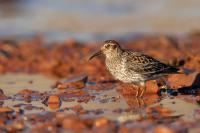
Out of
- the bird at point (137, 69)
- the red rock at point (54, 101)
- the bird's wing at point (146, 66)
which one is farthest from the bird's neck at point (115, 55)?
the red rock at point (54, 101)

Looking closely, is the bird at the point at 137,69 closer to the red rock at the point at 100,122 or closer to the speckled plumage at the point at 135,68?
the speckled plumage at the point at 135,68

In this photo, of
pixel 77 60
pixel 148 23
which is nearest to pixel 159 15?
pixel 148 23

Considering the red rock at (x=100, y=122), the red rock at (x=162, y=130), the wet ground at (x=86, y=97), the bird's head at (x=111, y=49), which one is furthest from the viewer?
the bird's head at (x=111, y=49)

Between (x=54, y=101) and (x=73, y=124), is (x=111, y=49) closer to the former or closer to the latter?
(x=54, y=101)

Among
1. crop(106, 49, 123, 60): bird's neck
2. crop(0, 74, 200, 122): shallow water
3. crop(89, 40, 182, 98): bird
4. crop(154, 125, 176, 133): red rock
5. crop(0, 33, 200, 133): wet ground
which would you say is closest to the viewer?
crop(154, 125, 176, 133): red rock

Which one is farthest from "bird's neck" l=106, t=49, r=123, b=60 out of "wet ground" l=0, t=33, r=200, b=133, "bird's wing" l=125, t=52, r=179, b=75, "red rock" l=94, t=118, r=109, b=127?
"red rock" l=94, t=118, r=109, b=127

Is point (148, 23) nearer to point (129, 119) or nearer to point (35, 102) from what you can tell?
point (35, 102)

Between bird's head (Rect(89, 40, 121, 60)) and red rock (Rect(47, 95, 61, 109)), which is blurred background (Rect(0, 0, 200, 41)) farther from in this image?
red rock (Rect(47, 95, 61, 109))
